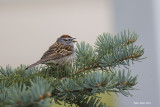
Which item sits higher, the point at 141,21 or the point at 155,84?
the point at 141,21

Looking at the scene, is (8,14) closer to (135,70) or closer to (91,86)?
(135,70)

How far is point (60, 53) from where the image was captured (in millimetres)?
1599

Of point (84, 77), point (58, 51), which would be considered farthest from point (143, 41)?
point (84, 77)

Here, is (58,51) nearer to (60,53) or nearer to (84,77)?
(60,53)

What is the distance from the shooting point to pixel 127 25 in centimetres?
234

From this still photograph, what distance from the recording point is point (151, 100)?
1996mm

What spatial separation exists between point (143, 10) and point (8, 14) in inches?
135

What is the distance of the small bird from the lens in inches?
53.0

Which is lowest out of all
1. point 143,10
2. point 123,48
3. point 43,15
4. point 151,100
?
point 151,100

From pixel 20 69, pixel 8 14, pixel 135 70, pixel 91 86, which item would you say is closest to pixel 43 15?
pixel 8 14

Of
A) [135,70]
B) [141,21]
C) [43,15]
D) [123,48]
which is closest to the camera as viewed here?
[123,48]

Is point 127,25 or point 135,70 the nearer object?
point 135,70

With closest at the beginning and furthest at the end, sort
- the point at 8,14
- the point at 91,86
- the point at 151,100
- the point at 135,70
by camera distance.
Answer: the point at 91,86
the point at 151,100
the point at 135,70
the point at 8,14

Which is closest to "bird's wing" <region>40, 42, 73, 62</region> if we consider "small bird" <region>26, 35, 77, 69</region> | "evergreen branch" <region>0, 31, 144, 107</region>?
"small bird" <region>26, 35, 77, 69</region>
